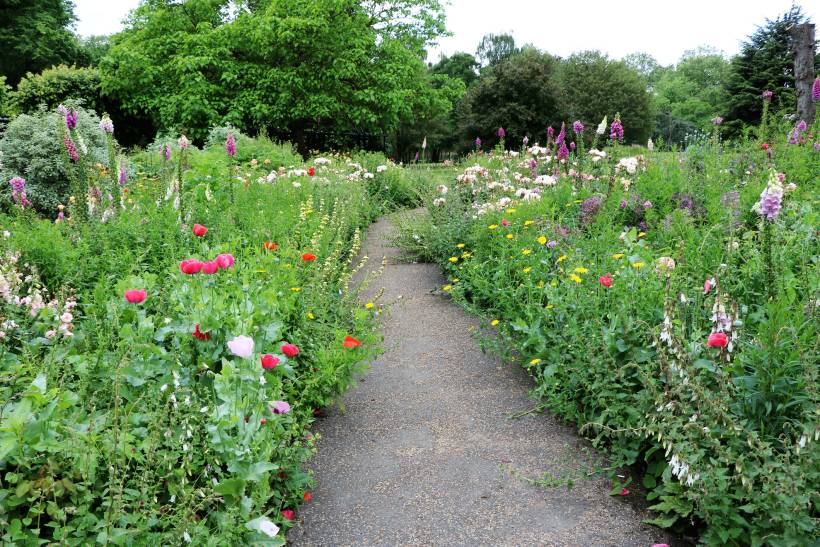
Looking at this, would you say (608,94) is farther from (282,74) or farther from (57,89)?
(57,89)

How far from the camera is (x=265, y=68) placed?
19.6 metres

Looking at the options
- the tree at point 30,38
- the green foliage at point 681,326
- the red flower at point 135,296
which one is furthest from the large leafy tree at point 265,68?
the red flower at point 135,296

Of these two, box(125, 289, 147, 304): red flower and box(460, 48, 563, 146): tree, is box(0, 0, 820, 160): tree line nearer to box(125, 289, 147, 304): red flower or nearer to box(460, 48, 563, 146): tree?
box(460, 48, 563, 146): tree

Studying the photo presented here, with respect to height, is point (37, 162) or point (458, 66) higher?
point (458, 66)

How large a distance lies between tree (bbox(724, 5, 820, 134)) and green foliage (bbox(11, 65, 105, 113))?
23.5 meters

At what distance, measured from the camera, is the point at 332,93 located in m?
19.7

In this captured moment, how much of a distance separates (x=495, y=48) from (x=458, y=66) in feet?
23.1

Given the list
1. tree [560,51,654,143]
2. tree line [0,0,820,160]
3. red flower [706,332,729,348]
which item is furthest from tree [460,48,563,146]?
red flower [706,332,729,348]

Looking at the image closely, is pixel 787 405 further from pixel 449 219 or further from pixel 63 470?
pixel 449 219

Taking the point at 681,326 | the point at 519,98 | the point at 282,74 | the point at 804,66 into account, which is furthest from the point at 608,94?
the point at 681,326

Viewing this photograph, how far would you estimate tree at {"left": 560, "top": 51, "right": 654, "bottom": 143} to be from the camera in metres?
35.5

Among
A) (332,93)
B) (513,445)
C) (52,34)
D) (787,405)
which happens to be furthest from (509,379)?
(52,34)

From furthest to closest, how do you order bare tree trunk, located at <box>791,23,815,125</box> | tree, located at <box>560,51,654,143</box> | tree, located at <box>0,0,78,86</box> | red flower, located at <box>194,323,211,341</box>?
tree, located at <box>560,51,654,143</box> → tree, located at <box>0,0,78,86</box> → bare tree trunk, located at <box>791,23,815,125</box> → red flower, located at <box>194,323,211,341</box>

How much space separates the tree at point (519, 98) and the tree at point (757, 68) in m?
11.6
